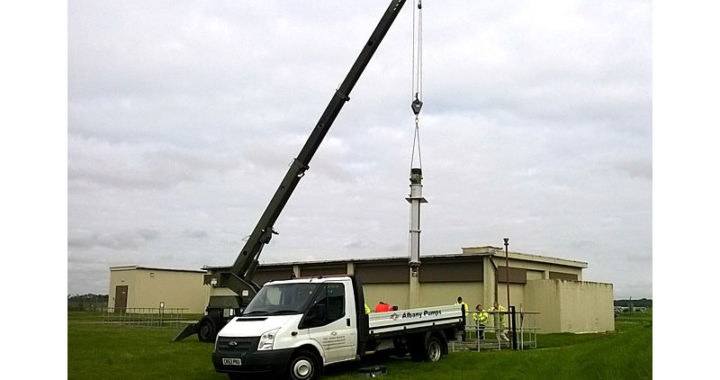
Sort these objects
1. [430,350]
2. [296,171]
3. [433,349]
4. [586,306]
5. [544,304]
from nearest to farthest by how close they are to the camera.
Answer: [430,350] → [433,349] → [296,171] → [544,304] → [586,306]

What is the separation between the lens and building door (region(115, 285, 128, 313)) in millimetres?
58356

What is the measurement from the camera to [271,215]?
76.8 ft

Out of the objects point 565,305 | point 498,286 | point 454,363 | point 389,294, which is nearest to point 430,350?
point 454,363

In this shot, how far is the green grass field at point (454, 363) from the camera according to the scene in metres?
12.1

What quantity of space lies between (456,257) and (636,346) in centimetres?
2264

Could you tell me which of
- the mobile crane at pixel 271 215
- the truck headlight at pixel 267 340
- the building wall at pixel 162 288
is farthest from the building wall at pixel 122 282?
the truck headlight at pixel 267 340

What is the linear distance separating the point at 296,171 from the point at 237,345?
31.6 ft

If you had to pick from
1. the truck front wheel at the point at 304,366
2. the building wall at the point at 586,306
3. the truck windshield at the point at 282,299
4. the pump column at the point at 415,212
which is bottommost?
the building wall at the point at 586,306

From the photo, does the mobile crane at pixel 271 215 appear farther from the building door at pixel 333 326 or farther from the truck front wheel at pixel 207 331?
the building door at pixel 333 326

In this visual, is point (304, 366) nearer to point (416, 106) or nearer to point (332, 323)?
point (332, 323)

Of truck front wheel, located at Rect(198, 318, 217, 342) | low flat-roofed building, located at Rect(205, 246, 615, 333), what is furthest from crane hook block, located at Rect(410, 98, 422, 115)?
low flat-roofed building, located at Rect(205, 246, 615, 333)

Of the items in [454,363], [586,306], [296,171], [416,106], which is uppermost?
[416,106]

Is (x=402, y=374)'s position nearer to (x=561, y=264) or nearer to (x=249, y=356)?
(x=249, y=356)

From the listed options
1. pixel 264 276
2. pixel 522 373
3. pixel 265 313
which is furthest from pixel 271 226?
pixel 264 276
